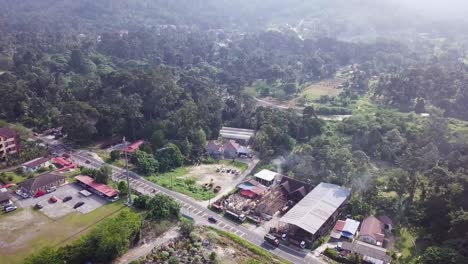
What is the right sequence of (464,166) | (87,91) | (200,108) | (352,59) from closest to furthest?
(464,166)
(200,108)
(87,91)
(352,59)

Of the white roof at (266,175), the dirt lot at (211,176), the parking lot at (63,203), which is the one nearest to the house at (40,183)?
the parking lot at (63,203)

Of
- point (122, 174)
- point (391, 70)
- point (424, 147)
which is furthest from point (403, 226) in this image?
point (391, 70)

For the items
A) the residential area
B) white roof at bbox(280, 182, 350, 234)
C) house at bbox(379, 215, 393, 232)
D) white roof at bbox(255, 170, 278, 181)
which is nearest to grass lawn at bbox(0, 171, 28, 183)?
the residential area

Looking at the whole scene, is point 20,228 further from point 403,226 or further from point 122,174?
point 403,226

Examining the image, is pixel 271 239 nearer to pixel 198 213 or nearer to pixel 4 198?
pixel 198 213

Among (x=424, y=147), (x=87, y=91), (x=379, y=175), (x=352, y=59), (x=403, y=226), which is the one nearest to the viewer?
(x=403, y=226)

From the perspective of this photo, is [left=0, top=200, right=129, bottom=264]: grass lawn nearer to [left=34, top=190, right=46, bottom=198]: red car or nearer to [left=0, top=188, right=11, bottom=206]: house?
[left=0, top=188, right=11, bottom=206]: house
